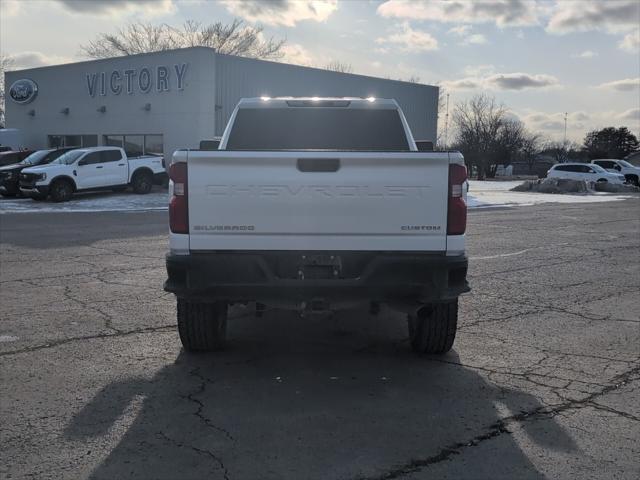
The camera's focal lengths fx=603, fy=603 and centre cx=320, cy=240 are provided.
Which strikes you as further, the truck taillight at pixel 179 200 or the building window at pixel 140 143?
the building window at pixel 140 143

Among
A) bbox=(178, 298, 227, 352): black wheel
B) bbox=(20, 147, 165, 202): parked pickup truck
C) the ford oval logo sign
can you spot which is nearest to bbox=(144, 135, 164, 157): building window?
bbox=(20, 147, 165, 202): parked pickup truck

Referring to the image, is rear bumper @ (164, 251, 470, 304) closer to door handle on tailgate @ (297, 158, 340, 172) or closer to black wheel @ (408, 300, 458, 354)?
black wheel @ (408, 300, 458, 354)

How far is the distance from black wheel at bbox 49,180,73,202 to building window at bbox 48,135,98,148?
11.5 meters

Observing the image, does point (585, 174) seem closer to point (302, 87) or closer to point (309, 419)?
point (302, 87)

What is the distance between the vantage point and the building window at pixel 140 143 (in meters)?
29.5

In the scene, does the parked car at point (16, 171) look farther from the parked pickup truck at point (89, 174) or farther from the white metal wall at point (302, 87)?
the white metal wall at point (302, 87)

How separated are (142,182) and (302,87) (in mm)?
10857

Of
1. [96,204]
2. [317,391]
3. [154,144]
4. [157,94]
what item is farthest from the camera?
[154,144]

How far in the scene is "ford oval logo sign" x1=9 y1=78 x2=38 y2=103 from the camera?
116 ft

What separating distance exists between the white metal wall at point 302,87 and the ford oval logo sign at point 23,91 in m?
14.1

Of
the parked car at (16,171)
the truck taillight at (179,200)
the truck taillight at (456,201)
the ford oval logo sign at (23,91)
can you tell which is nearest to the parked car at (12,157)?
the parked car at (16,171)

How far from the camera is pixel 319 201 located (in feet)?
13.6

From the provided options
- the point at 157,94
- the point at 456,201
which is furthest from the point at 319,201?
the point at 157,94

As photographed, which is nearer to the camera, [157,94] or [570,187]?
[157,94]
